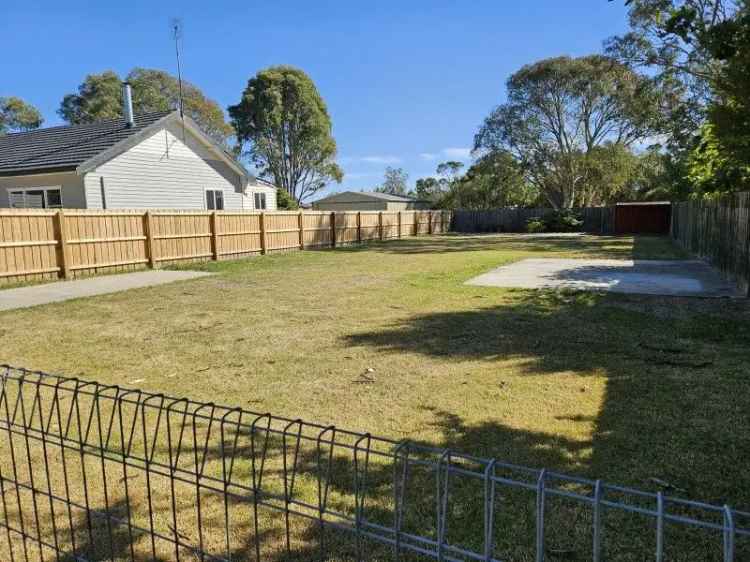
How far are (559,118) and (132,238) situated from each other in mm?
33362

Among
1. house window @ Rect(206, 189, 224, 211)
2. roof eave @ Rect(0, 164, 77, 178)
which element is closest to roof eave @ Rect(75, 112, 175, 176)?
roof eave @ Rect(0, 164, 77, 178)

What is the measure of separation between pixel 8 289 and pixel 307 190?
3876cm

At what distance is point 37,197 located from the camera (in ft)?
57.3

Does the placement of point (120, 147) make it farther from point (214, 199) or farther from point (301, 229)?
point (301, 229)

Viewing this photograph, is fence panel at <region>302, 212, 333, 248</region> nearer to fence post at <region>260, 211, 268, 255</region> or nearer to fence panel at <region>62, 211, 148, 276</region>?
fence post at <region>260, 211, 268, 255</region>

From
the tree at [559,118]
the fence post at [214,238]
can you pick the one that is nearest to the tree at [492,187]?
the tree at [559,118]

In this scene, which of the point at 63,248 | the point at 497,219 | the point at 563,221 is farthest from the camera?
the point at 497,219

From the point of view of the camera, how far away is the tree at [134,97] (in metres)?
41.8

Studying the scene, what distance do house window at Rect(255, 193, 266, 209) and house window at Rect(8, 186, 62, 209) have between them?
34.4 ft

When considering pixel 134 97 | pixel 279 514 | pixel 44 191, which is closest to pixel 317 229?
pixel 44 191

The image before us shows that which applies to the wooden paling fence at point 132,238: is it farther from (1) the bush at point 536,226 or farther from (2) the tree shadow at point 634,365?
(1) the bush at point 536,226

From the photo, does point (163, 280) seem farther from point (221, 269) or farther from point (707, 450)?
point (707, 450)

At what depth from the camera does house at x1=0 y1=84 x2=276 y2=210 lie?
16781mm

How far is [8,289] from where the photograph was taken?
10.9 m
